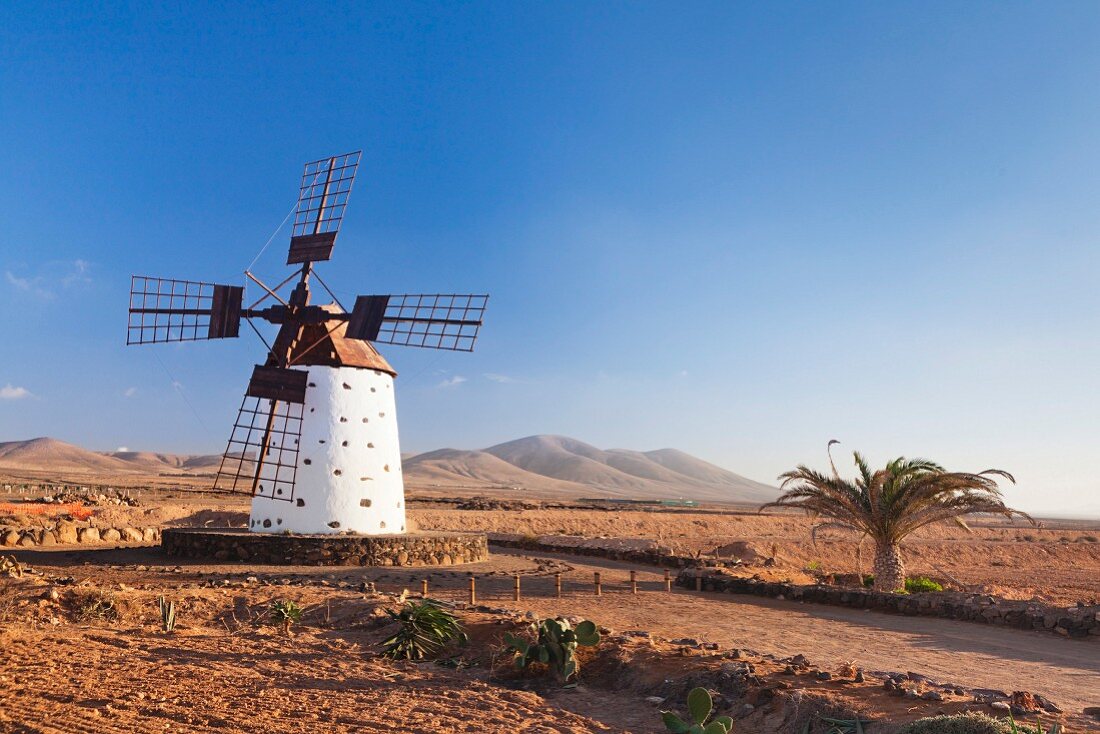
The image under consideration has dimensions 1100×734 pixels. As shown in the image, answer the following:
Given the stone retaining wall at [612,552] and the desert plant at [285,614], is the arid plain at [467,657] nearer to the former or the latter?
the desert plant at [285,614]

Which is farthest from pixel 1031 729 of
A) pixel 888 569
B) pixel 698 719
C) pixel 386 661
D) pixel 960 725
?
pixel 888 569

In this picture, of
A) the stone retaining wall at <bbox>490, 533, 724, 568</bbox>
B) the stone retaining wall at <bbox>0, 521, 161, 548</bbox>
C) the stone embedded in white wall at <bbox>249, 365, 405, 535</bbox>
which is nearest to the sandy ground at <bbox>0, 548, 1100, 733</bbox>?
the stone embedded in white wall at <bbox>249, 365, 405, 535</bbox>

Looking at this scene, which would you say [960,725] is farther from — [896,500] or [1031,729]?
[896,500]

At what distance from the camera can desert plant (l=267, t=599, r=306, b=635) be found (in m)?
10.7

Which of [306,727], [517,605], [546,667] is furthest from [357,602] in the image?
[306,727]

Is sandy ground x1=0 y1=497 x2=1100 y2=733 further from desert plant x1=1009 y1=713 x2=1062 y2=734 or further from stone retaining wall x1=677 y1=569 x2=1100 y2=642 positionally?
desert plant x1=1009 y1=713 x2=1062 y2=734

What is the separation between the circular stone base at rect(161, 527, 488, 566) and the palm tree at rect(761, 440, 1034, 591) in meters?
9.10

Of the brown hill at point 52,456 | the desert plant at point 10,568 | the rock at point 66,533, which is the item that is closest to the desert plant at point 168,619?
the desert plant at point 10,568

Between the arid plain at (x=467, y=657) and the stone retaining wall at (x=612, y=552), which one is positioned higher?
the stone retaining wall at (x=612, y=552)

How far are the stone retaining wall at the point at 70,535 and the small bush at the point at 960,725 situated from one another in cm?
2331

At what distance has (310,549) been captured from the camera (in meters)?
18.6

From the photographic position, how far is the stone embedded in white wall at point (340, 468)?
1997 centimetres

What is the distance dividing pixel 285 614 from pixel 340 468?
9590 mm

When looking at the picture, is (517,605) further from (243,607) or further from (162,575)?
(162,575)
